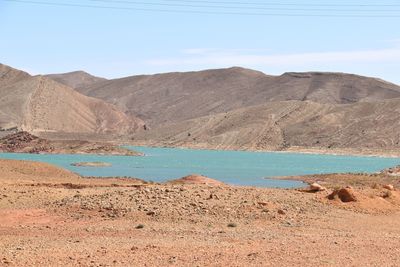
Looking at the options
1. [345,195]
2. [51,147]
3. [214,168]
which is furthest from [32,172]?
[51,147]

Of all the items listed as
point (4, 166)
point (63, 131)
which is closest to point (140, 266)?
point (4, 166)

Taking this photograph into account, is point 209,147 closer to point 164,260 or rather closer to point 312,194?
point 312,194

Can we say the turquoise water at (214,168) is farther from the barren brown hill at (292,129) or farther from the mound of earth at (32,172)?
the barren brown hill at (292,129)

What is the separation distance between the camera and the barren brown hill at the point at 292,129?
153250 millimetres

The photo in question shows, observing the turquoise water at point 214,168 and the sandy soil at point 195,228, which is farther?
the turquoise water at point 214,168

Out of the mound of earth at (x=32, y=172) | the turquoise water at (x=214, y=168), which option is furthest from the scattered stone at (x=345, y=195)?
the turquoise water at (x=214, y=168)

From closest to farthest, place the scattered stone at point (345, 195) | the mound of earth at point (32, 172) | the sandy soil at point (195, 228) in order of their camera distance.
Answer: the sandy soil at point (195, 228) < the scattered stone at point (345, 195) < the mound of earth at point (32, 172)

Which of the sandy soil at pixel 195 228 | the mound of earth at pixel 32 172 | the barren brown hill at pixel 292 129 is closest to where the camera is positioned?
the sandy soil at pixel 195 228

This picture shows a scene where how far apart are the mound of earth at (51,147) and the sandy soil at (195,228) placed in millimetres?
86135

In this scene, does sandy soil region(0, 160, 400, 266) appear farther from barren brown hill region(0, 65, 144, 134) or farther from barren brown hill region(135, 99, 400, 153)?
barren brown hill region(0, 65, 144, 134)

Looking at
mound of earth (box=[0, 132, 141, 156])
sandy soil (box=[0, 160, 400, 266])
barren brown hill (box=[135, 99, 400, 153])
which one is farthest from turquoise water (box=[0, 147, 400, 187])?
sandy soil (box=[0, 160, 400, 266])

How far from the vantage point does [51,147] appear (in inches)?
4724

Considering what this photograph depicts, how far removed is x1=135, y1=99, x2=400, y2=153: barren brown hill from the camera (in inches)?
6033

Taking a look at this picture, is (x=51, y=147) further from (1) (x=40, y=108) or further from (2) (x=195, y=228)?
(2) (x=195, y=228)
